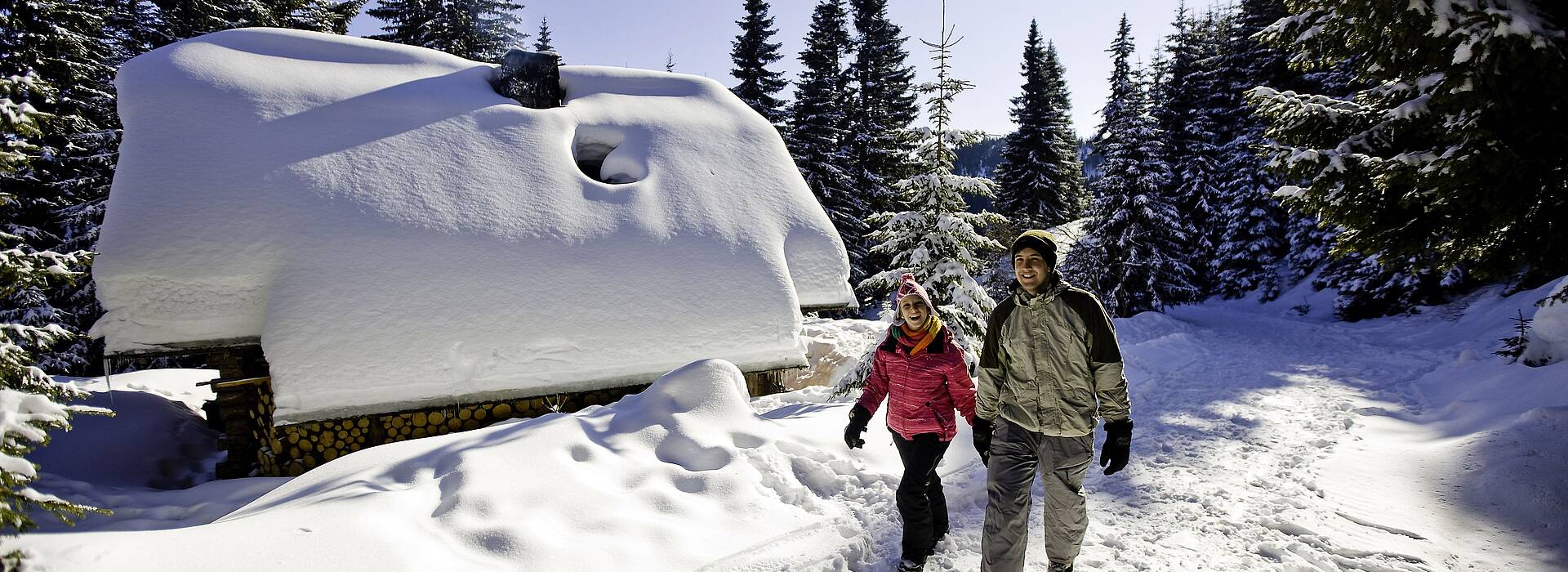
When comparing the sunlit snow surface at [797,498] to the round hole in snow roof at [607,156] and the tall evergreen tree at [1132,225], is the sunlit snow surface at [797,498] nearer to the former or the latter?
the round hole in snow roof at [607,156]

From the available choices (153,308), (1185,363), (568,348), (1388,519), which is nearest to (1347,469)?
(1388,519)

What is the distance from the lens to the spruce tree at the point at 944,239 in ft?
27.4

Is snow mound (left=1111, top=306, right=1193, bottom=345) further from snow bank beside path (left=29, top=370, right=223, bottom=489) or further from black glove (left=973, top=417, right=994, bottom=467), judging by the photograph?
snow bank beside path (left=29, top=370, right=223, bottom=489)

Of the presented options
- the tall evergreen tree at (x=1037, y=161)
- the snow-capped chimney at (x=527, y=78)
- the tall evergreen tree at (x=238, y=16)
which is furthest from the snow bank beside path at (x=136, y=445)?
the tall evergreen tree at (x=1037, y=161)

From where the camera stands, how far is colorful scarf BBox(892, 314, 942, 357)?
3.45m

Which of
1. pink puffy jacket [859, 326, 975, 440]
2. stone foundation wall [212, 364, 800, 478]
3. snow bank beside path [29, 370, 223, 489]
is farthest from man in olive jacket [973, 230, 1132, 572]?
snow bank beside path [29, 370, 223, 489]

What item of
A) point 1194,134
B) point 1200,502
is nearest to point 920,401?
point 1200,502

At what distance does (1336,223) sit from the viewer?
197 inches

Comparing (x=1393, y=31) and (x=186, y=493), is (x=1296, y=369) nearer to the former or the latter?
(x=1393, y=31)

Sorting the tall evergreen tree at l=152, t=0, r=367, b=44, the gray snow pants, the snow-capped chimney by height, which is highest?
the tall evergreen tree at l=152, t=0, r=367, b=44

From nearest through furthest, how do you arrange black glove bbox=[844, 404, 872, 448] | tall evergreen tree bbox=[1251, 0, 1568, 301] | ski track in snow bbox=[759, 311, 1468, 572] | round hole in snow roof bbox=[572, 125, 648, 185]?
1. ski track in snow bbox=[759, 311, 1468, 572]
2. black glove bbox=[844, 404, 872, 448]
3. tall evergreen tree bbox=[1251, 0, 1568, 301]
4. round hole in snow roof bbox=[572, 125, 648, 185]

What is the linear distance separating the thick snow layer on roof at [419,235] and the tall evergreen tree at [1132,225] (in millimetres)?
13776

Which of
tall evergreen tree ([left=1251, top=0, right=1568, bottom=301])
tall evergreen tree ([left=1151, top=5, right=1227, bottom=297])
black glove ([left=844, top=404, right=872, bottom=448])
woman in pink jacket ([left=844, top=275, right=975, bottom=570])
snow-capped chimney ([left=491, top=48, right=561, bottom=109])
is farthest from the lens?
tall evergreen tree ([left=1151, top=5, right=1227, bottom=297])

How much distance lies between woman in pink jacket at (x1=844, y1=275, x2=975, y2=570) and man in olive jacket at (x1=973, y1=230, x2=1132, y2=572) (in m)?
0.33
